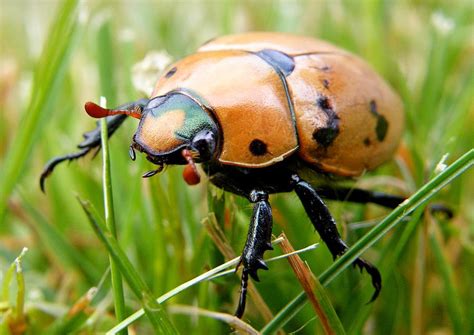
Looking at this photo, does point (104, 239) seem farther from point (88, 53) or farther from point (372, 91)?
point (88, 53)

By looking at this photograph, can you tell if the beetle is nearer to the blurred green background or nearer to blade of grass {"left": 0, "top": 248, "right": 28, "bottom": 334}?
the blurred green background

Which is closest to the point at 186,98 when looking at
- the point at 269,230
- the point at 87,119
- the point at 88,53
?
the point at 269,230

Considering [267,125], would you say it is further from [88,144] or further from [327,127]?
[88,144]

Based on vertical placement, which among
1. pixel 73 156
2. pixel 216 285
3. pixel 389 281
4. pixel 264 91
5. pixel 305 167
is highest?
pixel 264 91

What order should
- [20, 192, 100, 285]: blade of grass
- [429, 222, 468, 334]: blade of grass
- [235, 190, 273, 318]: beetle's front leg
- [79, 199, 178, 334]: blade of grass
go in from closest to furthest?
[79, 199, 178, 334]: blade of grass < [235, 190, 273, 318]: beetle's front leg < [429, 222, 468, 334]: blade of grass < [20, 192, 100, 285]: blade of grass

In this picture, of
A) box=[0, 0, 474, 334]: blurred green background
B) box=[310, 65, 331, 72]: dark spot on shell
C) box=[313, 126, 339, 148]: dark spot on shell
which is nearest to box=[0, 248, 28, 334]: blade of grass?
box=[0, 0, 474, 334]: blurred green background

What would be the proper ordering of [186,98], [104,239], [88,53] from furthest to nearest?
[88,53]
[186,98]
[104,239]

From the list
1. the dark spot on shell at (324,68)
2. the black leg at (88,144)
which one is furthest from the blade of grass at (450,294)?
the black leg at (88,144)
